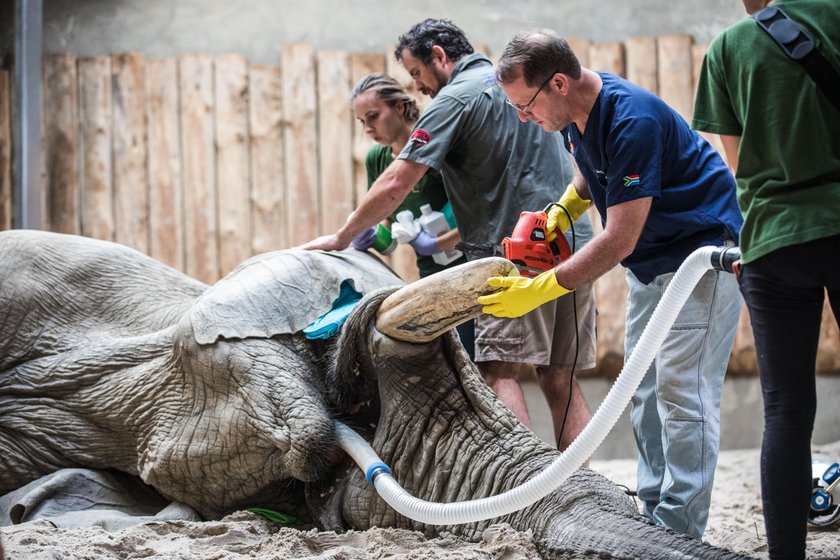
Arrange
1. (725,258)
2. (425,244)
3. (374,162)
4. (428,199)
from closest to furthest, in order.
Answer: (725,258)
(425,244)
(428,199)
(374,162)

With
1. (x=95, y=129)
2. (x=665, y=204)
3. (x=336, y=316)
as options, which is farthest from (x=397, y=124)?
(x=95, y=129)

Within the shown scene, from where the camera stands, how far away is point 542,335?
156 inches

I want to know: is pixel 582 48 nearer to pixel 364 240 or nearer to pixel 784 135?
pixel 364 240

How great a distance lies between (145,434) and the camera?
363 centimetres

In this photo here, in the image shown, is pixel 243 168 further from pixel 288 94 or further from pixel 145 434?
pixel 145 434

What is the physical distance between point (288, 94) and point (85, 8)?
5.08 ft

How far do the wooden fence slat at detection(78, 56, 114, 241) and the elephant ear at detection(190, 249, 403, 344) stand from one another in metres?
3.10

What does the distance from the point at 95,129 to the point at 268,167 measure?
1.16m

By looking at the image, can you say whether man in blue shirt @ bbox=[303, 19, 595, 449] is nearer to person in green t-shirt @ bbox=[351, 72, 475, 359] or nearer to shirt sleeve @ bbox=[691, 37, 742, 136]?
person in green t-shirt @ bbox=[351, 72, 475, 359]

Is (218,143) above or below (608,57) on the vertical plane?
below

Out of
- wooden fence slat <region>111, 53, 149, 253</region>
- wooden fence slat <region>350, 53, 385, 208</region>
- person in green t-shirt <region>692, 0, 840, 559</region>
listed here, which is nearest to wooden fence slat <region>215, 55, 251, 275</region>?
wooden fence slat <region>111, 53, 149, 253</region>

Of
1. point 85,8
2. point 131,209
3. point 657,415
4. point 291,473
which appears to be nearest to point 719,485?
point 657,415

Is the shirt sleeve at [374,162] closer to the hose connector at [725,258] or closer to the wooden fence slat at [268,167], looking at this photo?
the wooden fence slat at [268,167]

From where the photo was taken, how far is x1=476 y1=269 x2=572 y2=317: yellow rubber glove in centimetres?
279
